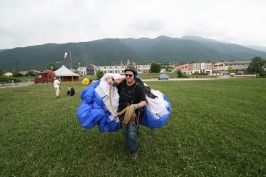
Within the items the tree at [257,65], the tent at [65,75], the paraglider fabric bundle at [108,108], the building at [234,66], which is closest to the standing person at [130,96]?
the paraglider fabric bundle at [108,108]

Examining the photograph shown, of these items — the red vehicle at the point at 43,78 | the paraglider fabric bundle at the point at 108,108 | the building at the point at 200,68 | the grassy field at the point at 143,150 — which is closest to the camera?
the grassy field at the point at 143,150

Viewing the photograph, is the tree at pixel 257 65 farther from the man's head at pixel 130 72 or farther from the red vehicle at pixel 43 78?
the man's head at pixel 130 72

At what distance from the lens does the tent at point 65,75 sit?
37.2 meters

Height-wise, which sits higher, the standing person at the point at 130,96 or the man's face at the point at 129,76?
the man's face at the point at 129,76

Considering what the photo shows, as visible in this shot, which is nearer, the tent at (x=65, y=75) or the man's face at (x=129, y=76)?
the man's face at (x=129, y=76)

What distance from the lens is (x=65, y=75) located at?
121 ft

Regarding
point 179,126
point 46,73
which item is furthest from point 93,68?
point 179,126

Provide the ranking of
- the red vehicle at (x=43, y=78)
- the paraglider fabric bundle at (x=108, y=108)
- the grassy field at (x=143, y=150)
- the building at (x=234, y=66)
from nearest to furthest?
the grassy field at (x=143, y=150) < the paraglider fabric bundle at (x=108, y=108) < the red vehicle at (x=43, y=78) < the building at (x=234, y=66)

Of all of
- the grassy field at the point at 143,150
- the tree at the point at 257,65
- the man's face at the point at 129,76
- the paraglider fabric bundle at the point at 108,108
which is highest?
the tree at the point at 257,65

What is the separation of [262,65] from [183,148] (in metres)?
73.7

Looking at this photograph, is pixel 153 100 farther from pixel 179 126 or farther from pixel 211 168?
pixel 179 126

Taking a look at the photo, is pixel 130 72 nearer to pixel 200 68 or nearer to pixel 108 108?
pixel 108 108

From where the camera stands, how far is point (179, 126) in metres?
5.87

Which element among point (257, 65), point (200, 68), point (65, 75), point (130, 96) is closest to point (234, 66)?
point (200, 68)
